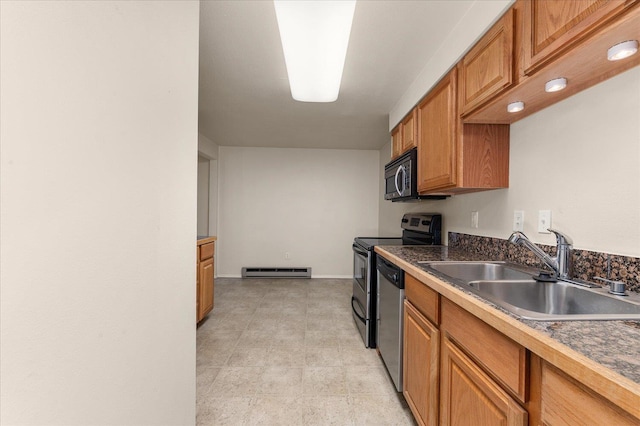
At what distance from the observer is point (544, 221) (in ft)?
4.53

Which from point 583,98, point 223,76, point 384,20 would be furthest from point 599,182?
point 223,76

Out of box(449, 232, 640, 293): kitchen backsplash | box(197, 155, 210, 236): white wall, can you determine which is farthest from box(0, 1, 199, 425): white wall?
box(197, 155, 210, 236): white wall

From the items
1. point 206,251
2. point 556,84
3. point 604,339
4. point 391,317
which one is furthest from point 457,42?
point 206,251

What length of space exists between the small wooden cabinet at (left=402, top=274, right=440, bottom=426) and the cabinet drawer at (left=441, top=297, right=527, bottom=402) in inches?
6.0

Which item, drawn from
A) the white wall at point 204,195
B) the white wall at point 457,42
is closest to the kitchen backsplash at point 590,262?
the white wall at point 457,42

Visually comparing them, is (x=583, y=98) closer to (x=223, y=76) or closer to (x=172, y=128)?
(x=172, y=128)

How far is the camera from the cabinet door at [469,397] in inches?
31.1

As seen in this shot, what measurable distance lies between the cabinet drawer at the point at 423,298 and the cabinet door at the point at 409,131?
1241 mm

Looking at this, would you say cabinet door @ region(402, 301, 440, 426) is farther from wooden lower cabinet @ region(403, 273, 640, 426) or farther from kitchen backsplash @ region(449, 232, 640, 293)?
kitchen backsplash @ region(449, 232, 640, 293)

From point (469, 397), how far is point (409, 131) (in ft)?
6.62

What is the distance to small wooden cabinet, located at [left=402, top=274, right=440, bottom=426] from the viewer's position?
124 cm

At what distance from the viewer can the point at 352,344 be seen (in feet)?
8.14

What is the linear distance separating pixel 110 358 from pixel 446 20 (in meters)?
2.17

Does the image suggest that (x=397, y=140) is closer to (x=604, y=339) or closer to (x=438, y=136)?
(x=438, y=136)
